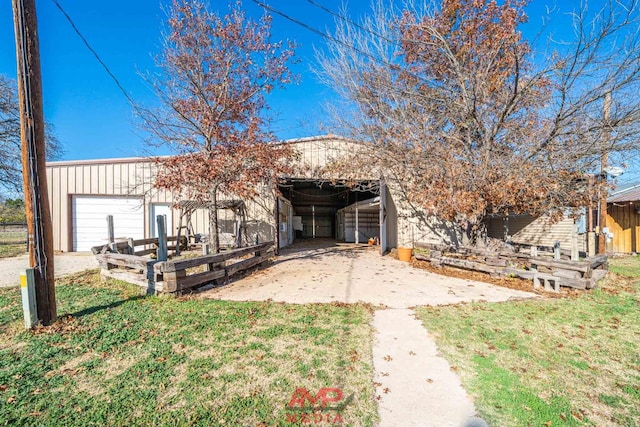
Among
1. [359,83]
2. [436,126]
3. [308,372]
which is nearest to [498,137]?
[436,126]

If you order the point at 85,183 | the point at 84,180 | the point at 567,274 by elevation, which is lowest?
the point at 567,274

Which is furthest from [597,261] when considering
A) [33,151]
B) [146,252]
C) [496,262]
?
[146,252]

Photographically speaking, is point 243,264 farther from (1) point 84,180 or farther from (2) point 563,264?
(1) point 84,180

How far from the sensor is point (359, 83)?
9.29 metres

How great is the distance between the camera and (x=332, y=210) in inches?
944

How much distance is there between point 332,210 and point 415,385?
70.6ft

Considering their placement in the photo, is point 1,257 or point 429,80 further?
point 1,257

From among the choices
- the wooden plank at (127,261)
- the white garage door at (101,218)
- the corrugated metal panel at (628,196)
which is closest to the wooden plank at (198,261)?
the wooden plank at (127,261)

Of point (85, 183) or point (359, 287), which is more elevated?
point (85, 183)

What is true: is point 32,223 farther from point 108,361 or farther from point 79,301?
point 108,361

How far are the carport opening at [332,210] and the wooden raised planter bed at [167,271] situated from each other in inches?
234

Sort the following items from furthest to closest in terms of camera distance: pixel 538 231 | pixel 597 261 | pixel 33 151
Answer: pixel 538 231
pixel 597 261
pixel 33 151

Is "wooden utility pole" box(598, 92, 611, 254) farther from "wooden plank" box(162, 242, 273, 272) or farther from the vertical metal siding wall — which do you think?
the vertical metal siding wall

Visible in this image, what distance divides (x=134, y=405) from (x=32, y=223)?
9.74 ft
